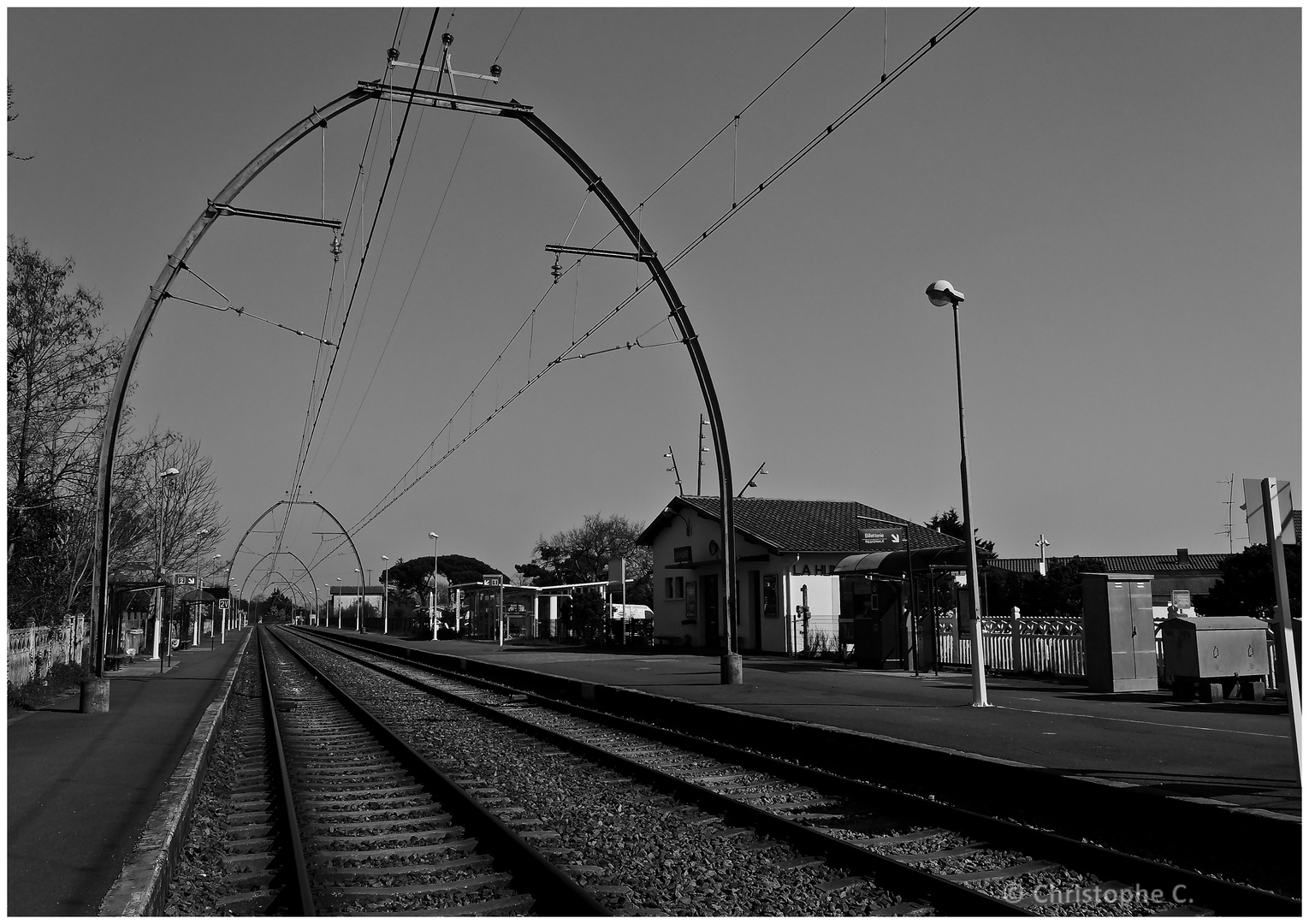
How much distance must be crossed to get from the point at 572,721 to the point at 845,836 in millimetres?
10018

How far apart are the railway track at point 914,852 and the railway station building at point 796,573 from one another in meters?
12.9

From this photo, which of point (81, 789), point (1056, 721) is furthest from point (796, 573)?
point (81, 789)

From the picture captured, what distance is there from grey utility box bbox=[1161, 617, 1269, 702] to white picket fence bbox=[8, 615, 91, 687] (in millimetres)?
18357

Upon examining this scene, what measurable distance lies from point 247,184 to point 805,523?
84.7 feet

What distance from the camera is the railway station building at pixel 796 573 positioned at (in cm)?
2495

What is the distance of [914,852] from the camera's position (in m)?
7.67

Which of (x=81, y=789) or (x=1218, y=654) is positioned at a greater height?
(x=1218, y=654)

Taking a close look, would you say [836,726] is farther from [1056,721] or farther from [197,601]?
[197,601]

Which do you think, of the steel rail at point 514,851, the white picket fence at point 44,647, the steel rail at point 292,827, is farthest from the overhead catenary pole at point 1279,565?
the white picket fence at point 44,647

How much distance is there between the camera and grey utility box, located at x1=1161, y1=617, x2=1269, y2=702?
50.1 feet

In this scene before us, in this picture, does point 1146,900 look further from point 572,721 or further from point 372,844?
point 572,721

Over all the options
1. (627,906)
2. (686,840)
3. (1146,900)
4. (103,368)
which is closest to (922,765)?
(686,840)

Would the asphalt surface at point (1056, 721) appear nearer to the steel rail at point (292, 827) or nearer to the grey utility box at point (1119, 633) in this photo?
the grey utility box at point (1119, 633)

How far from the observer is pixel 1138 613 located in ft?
58.6
